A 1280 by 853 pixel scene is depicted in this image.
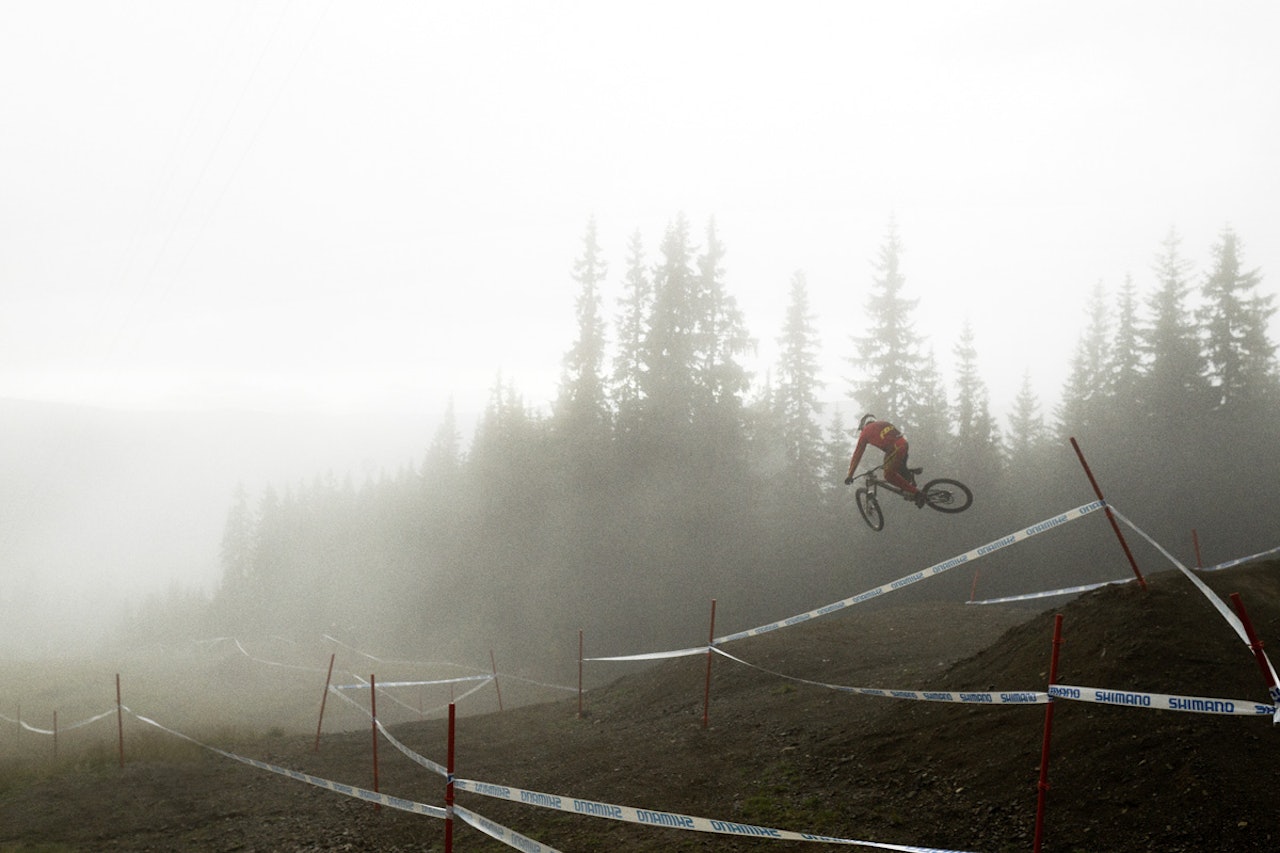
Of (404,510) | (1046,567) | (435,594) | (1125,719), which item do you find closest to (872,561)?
(1046,567)

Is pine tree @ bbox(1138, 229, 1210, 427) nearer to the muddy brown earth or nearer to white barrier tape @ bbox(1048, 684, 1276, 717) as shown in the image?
the muddy brown earth

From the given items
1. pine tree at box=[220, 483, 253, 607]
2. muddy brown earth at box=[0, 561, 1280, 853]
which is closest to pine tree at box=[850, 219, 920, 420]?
muddy brown earth at box=[0, 561, 1280, 853]

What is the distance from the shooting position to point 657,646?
32938 mm

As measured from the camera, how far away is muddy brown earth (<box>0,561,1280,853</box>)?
246 inches

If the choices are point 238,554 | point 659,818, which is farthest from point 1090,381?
point 238,554

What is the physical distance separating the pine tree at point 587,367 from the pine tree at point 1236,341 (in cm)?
2988

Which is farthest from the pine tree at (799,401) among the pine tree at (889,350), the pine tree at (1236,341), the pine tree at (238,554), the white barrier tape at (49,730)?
the pine tree at (238,554)

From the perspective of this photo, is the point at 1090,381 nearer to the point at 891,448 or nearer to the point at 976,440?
the point at 976,440

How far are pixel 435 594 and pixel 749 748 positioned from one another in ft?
120

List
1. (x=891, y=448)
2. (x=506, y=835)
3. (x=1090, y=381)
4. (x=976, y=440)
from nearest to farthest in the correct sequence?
(x=506, y=835), (x=891, y=448), (x=976, y=440), (x=1090, y=381)

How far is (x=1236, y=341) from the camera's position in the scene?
120 ft

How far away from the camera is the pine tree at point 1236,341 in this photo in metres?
36.3

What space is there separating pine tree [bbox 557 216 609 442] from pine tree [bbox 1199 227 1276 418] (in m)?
29.9

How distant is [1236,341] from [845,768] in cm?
3937
